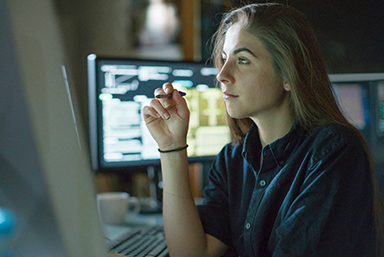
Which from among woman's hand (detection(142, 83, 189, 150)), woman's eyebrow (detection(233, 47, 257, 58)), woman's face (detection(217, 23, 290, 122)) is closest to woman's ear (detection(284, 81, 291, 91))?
woman's face (detection(217, 23, 290, 122))

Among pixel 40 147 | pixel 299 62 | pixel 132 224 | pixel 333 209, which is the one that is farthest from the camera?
pixel 132 224

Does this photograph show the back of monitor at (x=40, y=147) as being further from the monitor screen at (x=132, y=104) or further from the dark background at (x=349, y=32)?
the monitor screen at (x=132, y=104)

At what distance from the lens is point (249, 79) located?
839 mm

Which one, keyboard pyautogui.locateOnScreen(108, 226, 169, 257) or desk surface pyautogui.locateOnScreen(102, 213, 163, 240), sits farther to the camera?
desk surface pyautogui.locateOnScreen(102, 213, 163, 240)

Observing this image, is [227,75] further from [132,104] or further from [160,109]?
[132,104]

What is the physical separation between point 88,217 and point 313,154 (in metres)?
0.59

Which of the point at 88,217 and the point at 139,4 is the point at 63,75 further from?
the point at 139,4

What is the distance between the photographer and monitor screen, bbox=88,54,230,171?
50.2 inches

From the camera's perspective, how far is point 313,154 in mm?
758

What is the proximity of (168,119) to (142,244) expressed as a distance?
347 millimetres

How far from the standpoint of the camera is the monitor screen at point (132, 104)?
1.28m

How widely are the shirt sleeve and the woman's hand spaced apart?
35cm

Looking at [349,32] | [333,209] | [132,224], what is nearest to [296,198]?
[333,209]

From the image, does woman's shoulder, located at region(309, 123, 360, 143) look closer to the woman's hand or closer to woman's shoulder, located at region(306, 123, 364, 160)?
woman's shoulder, located at region(306, 123, 364, 160)
